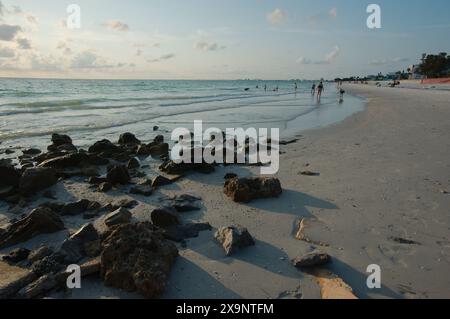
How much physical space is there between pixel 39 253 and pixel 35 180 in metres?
3.11

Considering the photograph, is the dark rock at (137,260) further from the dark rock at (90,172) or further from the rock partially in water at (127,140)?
the rock partially in water at (127,140)

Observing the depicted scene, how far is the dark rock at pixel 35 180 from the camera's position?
23.2ft

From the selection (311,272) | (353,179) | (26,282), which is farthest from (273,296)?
(353,179)

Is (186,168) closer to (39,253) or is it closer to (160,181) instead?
(160,181)

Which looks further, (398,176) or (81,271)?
(398,176)

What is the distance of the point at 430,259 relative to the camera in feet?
14.7

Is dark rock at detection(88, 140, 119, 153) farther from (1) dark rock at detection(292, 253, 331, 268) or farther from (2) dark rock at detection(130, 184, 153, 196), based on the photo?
(1) dark rock at detection(292, 253, 331, 268)

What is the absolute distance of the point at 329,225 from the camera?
5527mm

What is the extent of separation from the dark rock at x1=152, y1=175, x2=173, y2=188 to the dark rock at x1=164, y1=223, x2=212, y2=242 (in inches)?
89.3

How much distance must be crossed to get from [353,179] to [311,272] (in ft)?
13.1

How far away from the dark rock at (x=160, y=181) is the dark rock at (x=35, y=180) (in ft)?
7.27

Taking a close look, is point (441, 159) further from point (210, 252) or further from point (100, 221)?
point (100, 221)

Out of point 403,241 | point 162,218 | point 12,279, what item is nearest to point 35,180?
point 162,218

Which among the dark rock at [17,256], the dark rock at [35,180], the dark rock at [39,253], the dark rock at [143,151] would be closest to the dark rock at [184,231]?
the dark rock at [39,253]
